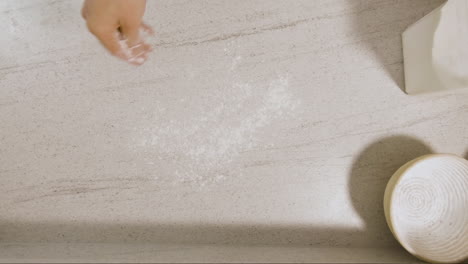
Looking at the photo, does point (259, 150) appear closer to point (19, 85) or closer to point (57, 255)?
point (57, 255)

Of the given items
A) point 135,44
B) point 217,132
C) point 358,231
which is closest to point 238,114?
point 217,132

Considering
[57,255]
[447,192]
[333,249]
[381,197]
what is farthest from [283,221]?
[57,255]

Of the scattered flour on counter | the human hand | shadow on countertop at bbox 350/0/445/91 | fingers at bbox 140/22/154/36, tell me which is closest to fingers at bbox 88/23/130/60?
the human hand

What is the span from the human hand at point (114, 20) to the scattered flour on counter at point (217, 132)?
0.28m

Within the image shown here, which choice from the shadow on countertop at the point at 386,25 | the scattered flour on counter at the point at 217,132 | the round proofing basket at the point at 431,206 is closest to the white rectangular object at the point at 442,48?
the shadow on countertop at the point at 386,25

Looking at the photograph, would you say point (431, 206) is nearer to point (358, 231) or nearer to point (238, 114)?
point (358, 231)

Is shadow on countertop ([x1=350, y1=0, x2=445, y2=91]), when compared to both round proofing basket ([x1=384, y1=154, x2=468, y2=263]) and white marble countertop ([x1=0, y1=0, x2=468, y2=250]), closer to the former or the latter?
white marble countertop ([x1=0, y1=0, x2=468, y2=250])

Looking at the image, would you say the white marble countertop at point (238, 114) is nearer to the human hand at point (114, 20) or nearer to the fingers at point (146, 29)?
the fingers at point (146, 29)

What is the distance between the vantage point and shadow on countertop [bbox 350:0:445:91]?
0.97m

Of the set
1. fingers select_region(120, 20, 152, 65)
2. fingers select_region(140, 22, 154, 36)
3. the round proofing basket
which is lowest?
the round proofing basket

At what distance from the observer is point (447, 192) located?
0.90 metres

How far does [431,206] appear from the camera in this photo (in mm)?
902

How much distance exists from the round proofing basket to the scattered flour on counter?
0.35m

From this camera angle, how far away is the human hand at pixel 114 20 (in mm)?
692
